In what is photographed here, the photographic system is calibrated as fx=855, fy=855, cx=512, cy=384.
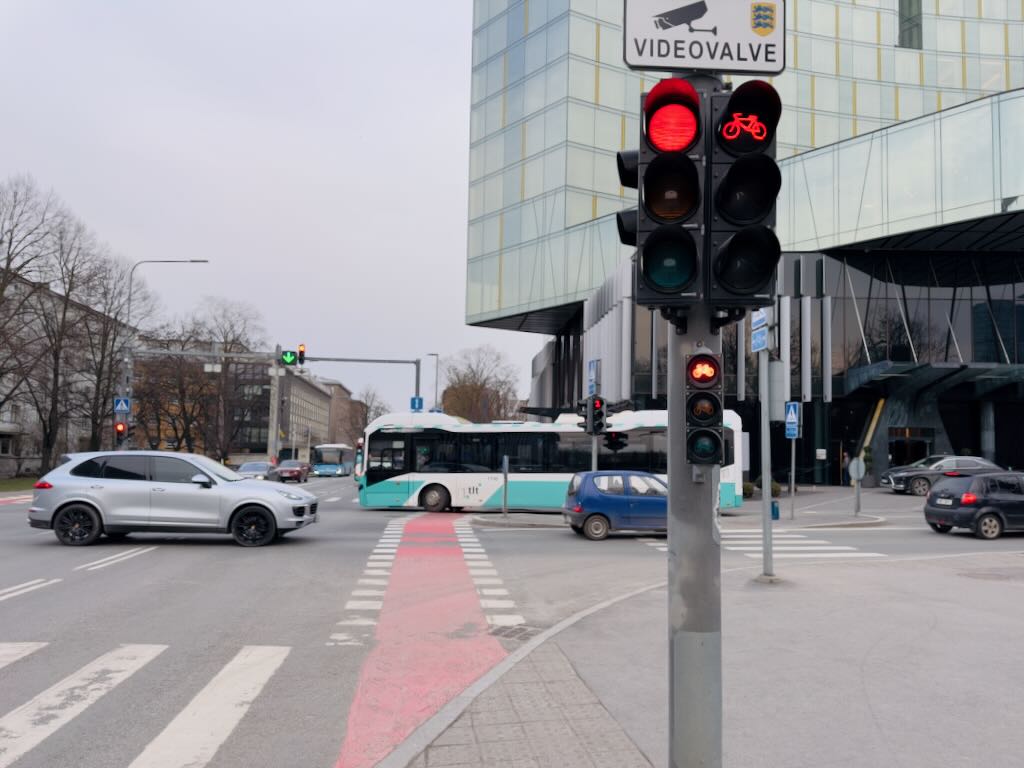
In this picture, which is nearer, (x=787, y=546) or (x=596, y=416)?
(x=787, y=546)

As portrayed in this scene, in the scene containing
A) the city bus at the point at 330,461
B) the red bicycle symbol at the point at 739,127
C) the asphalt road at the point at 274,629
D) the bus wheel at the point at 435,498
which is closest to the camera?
the red bicycle symbol at the point at 739,127

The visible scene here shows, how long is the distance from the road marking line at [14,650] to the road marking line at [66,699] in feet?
2.31

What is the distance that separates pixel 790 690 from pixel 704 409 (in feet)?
10.9

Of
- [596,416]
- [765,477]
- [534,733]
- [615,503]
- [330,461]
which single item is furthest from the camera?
[330,461]

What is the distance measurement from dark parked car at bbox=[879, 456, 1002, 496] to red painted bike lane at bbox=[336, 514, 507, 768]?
26825mm

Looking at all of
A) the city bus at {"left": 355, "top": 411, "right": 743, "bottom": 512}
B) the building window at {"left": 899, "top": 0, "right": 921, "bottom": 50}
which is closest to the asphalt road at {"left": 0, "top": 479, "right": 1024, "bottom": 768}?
the city bus at {"left": 355, "top": 411, "right": 743, "bottom": 512}

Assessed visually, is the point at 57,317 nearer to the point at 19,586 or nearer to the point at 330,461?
the point at 330,461

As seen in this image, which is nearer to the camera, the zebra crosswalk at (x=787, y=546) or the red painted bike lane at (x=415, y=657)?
the red painted bike lane at (x=415, y=657)

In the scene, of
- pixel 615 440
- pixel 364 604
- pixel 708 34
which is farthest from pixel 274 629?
pixel 615 440

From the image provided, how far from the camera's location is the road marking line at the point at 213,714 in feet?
16.8

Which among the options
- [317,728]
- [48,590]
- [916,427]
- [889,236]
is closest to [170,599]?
[48,590]

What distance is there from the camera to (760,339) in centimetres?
1188

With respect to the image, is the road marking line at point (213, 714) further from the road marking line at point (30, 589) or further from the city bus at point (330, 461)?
the city bus at point (330, 461)

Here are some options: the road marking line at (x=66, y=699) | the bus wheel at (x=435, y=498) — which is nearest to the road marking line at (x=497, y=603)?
the road marking line at (x=66, y=699)
